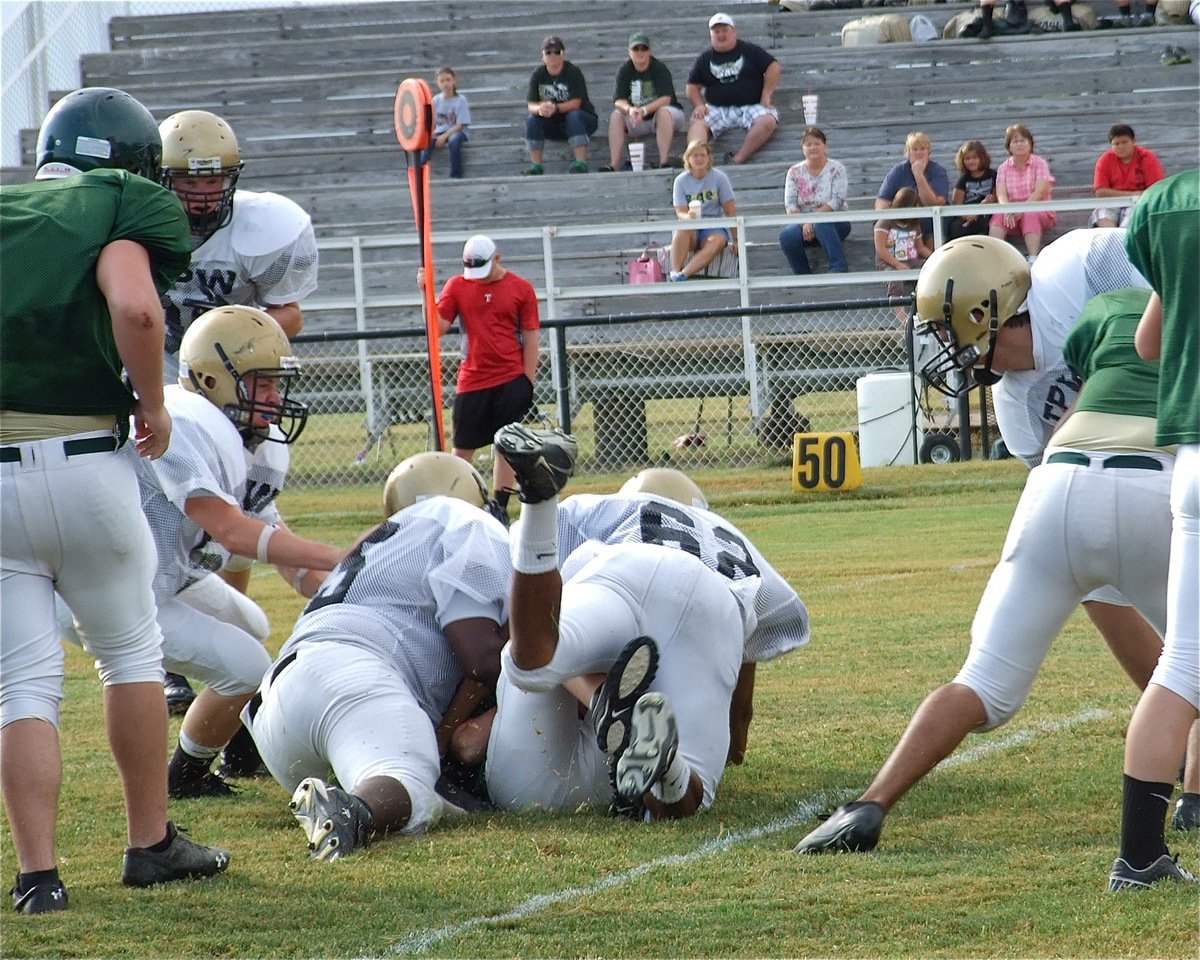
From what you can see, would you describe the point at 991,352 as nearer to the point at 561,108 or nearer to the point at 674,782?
the point at 674,782

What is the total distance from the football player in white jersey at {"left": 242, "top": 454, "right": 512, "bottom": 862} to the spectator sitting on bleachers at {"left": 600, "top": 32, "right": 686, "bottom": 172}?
46.7 ft

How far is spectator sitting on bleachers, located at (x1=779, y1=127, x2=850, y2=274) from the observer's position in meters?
16.4

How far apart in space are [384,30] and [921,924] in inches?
852

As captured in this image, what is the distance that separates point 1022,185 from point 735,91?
13.4ft

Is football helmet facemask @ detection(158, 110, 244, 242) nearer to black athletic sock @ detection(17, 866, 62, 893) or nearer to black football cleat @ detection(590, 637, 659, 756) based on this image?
black football cleat @ detection(590, 637, 659, 756)

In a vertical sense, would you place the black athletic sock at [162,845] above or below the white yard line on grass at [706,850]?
above

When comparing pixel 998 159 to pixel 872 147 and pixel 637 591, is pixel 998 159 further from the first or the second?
pixel 637 591

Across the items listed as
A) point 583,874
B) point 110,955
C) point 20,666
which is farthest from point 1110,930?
point 20,666

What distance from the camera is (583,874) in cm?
403

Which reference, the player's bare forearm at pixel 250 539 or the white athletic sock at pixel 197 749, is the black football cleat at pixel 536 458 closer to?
the player's bare forearm at pixel 250 539

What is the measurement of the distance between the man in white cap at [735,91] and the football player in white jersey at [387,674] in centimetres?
1435

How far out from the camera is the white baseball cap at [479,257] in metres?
12.6

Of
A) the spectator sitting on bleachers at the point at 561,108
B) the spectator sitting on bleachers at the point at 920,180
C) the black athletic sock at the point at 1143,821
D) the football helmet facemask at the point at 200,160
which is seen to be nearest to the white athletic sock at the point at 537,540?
the black athletic sock at the point at 1143,821

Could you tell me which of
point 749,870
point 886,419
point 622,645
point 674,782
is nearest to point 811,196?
point 886,419
